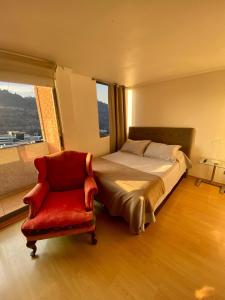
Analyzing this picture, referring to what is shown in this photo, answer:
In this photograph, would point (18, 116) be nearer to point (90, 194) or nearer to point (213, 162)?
point (90, 194)

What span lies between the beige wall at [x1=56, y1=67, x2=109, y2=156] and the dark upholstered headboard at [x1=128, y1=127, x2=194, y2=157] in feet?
3.13

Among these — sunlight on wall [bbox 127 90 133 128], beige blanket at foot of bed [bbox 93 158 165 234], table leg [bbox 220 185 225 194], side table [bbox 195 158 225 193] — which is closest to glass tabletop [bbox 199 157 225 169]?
side table [bbox 195 158 225 193]

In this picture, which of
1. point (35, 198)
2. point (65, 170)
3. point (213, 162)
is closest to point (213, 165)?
point (213, 162)

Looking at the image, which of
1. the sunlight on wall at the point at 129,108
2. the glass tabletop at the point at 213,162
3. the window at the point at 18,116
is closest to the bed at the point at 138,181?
the glass tabletop at the point at 213,162

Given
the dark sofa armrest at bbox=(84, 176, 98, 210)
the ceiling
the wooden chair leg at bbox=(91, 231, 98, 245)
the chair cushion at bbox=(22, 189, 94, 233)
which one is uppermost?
the ceiling

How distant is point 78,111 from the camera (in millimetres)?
2748

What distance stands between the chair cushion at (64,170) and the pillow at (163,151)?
1.53m

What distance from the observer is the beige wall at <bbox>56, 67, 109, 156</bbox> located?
2375 millimetres

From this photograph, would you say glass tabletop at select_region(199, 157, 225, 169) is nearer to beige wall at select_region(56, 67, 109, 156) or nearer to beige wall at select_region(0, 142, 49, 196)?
beige wall at select_region(56, 67, 109, 156)

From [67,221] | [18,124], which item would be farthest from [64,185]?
[18,124]

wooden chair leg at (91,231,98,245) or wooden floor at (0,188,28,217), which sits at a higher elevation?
wooden floor at (0,188,28,217)

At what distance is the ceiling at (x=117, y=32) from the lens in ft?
3.44

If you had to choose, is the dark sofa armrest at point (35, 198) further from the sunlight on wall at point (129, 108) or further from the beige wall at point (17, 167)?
the sunlight on wall at point (129, 108)

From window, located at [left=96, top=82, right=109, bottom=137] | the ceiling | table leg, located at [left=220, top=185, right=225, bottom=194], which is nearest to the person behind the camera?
the ceiling
